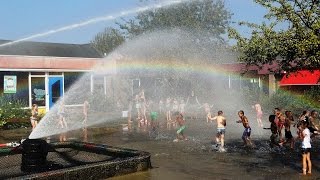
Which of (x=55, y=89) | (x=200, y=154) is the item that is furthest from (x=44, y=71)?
→ (x=200, y=154)

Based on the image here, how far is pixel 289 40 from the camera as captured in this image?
→ 10742mm

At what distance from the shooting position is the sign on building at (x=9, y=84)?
29078 millimetres

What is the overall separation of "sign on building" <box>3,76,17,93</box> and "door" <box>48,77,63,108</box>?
244cm

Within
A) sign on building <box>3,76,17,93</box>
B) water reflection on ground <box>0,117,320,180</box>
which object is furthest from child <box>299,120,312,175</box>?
sign on building <box>3,76,17,93</box>

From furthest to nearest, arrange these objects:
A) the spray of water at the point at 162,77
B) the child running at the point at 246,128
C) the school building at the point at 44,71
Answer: the spray of water at the point at 162,77 → the school building at the point at 44,71 → the child running at the point at 246,128

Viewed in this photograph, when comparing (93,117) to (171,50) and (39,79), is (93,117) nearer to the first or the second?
(39,79)

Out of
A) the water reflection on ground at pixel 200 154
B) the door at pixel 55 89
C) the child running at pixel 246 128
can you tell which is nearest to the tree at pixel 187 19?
the door at pixel 55 89

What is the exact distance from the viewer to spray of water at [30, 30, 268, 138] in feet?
111

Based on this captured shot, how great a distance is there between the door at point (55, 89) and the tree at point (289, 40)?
21.2 metres

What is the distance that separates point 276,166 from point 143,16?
27.4m

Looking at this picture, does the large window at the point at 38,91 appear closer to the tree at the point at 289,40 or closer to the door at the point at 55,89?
the door at the point at 55,89

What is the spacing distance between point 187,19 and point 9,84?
15.2 m

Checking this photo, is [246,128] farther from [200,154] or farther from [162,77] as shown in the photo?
[162,77]

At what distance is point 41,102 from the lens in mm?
30594
